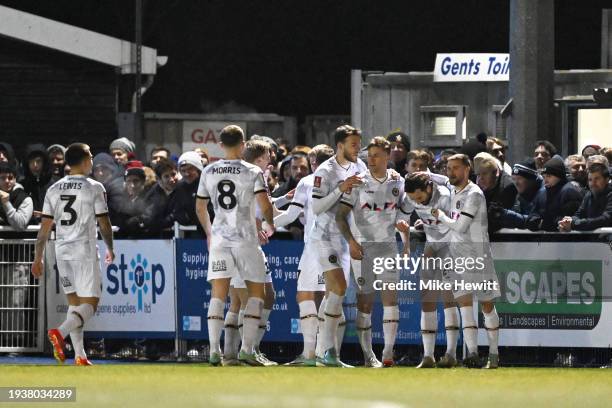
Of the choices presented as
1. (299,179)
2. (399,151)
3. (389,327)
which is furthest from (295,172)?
(389,327)

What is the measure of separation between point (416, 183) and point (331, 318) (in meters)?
1.49

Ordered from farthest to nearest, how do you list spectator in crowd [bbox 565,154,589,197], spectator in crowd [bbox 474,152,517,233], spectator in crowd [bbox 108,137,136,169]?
1. spectator in crowd [bbox 108,137,136,169]
2. spectator in crowd [bbox 565,154,589,197]
3. spectator in crowd [bbox 474,152,517,233]

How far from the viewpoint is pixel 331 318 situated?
17.3 meters

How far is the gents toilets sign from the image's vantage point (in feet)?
93.6

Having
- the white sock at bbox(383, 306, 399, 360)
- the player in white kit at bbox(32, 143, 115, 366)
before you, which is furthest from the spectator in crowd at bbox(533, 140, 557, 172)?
the player in white kit at bbox(32, 143, 115, 366)

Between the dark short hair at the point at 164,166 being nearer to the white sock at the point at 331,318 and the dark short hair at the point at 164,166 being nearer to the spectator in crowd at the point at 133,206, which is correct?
the spectator in crowd at the point at 133,206

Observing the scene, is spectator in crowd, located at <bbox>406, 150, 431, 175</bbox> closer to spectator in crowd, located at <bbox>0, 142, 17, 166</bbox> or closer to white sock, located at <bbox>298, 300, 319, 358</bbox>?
white sock, located at <bbox>298, 300, 319, 358</bbox>

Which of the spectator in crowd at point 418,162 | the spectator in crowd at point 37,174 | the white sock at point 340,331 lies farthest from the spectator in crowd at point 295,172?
the spectator in crowd at point 37,174

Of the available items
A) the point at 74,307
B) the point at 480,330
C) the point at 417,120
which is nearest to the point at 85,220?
the point at 74,307

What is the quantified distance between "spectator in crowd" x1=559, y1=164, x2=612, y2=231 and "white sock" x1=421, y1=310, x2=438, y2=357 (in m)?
1.59

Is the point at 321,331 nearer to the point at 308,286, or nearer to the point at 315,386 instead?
the point at 308,286

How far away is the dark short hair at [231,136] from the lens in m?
16.9

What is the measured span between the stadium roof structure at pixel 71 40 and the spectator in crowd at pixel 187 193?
14.5 m

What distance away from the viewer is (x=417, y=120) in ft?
93.9
